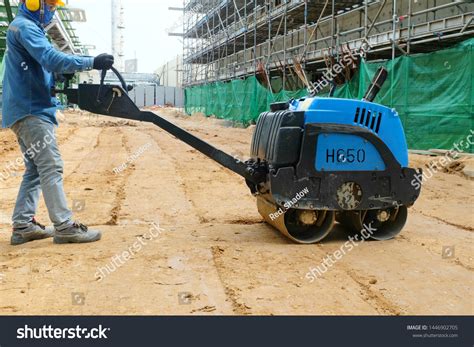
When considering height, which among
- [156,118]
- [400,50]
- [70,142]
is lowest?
[70,142]

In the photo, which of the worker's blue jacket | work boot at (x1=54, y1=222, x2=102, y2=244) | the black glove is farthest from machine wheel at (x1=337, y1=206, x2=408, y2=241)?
the worker's blue jacket

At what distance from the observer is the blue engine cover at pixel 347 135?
4.27 m

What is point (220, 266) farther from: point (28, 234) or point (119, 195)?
point (119, 195)

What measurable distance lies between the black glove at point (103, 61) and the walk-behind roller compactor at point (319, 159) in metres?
0.14

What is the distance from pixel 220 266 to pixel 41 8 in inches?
105

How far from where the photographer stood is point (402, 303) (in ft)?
10.4

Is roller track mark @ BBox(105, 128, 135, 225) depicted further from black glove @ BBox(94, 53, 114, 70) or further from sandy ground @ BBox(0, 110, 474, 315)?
black glove @ BBox(94, 53, 114, 70)

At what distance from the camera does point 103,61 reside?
4098mm

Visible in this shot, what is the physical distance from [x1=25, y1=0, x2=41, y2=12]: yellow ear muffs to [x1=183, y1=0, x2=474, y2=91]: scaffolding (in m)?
9.32

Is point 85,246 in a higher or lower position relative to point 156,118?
lower

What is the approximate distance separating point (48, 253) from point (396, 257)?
9.53 feet
